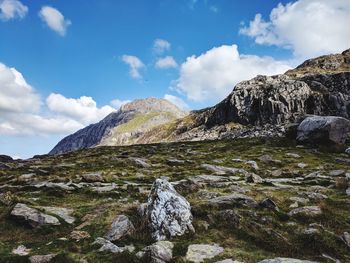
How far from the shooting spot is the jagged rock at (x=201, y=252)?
14.9 m

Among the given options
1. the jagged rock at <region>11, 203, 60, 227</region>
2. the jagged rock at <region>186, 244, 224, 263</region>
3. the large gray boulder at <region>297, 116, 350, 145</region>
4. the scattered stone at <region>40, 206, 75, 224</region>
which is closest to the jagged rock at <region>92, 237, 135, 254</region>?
the jagged rock at <region>186, 244, 224, 263</region>

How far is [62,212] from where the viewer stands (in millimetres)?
21031

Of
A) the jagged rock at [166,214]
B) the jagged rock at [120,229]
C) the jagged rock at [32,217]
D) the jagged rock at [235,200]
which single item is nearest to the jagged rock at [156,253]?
the jagged rock at [166,214]

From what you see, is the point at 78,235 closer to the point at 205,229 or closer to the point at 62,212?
the point at 62,212

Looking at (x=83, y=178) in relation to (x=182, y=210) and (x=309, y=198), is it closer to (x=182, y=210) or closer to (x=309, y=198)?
(x=182, y=210)

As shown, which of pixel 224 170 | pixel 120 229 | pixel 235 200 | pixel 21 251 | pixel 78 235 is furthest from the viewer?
pixel 224 170

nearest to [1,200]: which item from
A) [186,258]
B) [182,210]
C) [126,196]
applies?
[126,196]

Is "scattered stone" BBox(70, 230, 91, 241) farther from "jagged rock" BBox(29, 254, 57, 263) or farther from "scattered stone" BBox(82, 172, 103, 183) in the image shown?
"scattered stone" BBox(82, 172, 103, 183)

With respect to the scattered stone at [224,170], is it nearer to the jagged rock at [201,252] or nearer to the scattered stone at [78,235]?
the jagged rock at [201,252]

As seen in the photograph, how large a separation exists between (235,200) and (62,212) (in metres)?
9.94

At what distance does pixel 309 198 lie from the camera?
23.2 m

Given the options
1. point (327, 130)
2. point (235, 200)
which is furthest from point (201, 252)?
point (327, 130)

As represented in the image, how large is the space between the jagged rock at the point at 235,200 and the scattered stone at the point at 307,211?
2.18 m

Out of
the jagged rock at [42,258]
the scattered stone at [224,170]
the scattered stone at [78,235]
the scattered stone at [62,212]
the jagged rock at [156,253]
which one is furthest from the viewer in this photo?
the scattered stone at [224,170]
